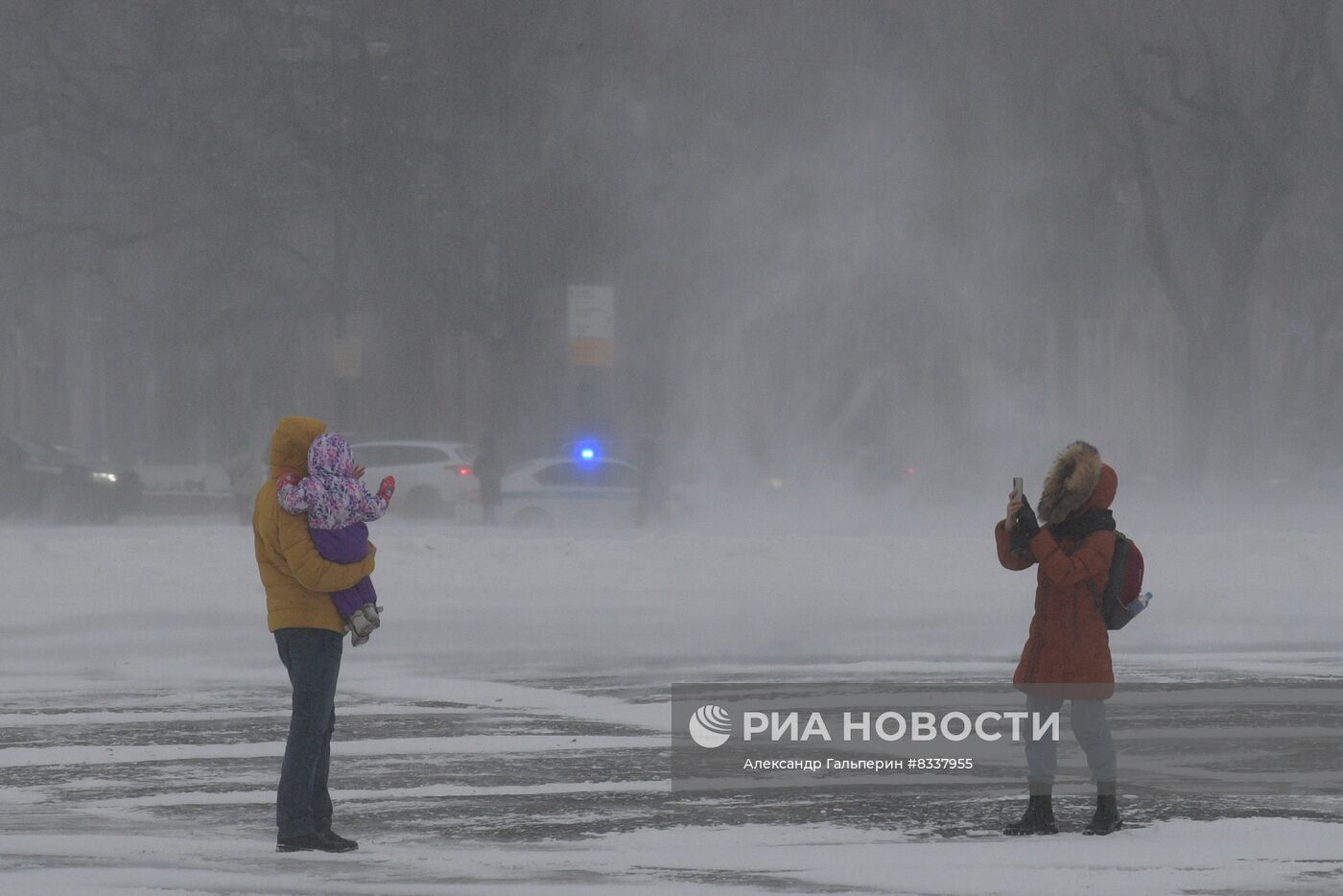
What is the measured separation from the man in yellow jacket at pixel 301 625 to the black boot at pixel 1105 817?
2.64 meters

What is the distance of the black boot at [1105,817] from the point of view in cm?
737

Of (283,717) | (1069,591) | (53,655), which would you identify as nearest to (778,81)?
(53,655)

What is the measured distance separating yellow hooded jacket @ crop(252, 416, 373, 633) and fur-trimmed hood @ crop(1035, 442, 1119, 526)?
240 centimetres

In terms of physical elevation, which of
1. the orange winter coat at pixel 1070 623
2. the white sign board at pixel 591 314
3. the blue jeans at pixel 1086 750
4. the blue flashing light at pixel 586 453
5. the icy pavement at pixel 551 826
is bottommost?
the icy pavement at pixel 551 826

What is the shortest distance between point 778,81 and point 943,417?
737cm

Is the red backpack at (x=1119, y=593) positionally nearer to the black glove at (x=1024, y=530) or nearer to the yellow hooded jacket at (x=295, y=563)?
the black glove at (x=1024, y=530)

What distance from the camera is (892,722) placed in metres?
10.4

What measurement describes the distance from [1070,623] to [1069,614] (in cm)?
3

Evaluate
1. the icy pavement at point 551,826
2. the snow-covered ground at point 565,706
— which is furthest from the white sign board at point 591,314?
the icy pavement at point 551,826

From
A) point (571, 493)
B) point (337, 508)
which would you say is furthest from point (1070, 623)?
point (571, 493)

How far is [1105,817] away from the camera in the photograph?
24.3 ft

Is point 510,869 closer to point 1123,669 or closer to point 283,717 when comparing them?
point 283,717

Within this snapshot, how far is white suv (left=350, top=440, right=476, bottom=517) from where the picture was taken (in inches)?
1304

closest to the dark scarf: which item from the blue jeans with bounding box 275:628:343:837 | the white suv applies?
the blue jeans with bounding box 275:628:343:837
